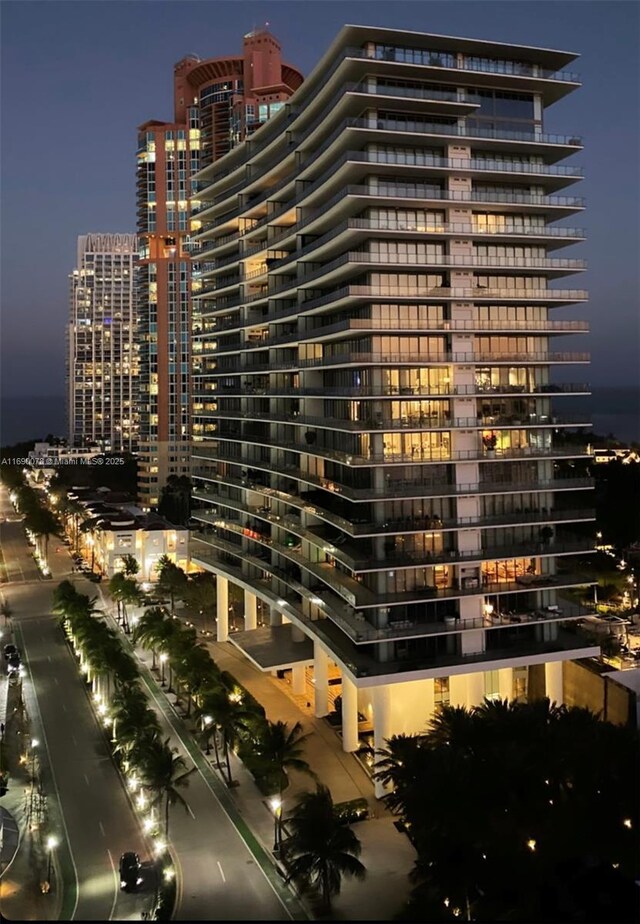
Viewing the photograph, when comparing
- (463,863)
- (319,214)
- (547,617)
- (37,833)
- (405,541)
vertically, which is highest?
(319,214)

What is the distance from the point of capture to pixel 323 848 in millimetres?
26719

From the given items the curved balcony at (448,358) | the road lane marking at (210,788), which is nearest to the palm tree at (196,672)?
the road lane marking at (210,788)

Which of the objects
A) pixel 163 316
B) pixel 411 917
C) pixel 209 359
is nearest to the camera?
pixel 411 917

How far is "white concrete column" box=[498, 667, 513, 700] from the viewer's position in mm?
42250

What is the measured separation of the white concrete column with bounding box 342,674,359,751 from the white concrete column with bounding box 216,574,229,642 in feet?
73.6

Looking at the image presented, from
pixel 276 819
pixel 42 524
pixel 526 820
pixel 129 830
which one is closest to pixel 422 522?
pixel 276 819

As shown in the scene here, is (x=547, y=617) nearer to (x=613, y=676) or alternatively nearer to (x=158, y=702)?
(x=613, y=676)

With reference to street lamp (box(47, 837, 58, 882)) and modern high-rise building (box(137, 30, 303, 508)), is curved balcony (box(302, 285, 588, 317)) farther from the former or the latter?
modern high-rise building (box(137, 30, 303, 508))

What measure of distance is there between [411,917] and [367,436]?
22.8 metres

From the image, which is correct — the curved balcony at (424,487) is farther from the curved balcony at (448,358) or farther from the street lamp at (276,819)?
the street lamp at (276,819)

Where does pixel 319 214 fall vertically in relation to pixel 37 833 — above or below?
above

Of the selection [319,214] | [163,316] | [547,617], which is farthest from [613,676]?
[163,316]

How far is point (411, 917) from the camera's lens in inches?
982

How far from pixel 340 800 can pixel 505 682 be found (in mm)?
11796
